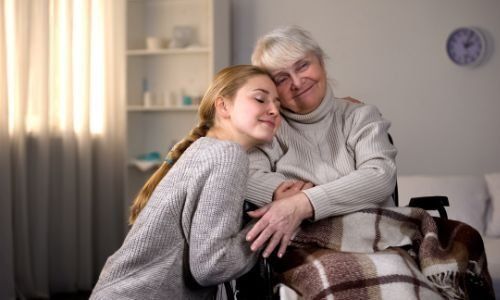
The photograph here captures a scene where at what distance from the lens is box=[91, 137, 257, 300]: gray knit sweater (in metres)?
1.32

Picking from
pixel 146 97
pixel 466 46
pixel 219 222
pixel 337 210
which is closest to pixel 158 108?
pixel 146 97

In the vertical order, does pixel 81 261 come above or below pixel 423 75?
below

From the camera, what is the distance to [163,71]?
4512mm

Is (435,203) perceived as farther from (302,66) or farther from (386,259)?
(302,66)

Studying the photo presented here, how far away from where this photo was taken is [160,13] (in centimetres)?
Result: 448

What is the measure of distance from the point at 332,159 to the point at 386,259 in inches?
17.5

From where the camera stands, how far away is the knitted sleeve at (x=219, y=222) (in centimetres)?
131

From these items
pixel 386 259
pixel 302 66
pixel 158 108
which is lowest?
pixel 386 259

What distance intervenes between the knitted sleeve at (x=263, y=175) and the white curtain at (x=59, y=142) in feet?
6.99

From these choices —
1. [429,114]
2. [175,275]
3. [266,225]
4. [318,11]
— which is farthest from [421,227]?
[318,11]

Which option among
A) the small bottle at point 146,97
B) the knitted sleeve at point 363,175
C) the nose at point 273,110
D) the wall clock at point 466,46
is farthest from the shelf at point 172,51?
the nose at point 273,110

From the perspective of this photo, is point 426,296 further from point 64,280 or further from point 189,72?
point 189,72

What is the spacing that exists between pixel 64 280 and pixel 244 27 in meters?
2.22

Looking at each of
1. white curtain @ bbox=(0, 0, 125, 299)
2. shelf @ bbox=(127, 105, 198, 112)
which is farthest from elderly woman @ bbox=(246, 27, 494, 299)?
shelf @ bbox=(127, 105, 198, 112)
